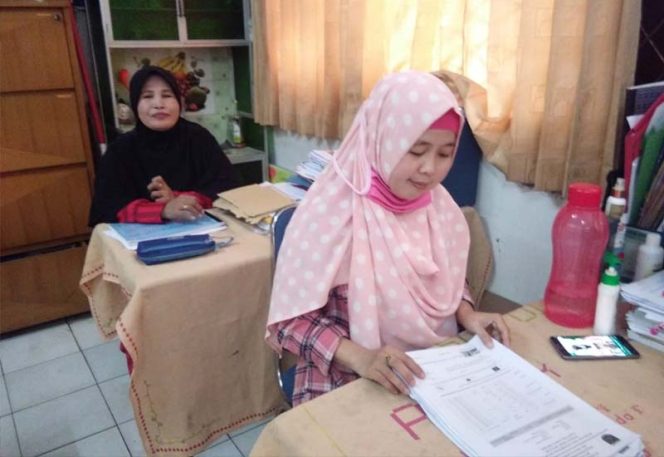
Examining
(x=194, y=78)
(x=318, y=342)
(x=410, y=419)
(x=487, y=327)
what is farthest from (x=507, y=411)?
(x=194, y=78)

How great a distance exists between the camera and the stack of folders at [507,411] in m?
0.70

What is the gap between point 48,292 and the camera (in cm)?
258

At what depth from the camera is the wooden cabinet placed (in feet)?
7.31

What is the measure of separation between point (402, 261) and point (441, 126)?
0.94 ft

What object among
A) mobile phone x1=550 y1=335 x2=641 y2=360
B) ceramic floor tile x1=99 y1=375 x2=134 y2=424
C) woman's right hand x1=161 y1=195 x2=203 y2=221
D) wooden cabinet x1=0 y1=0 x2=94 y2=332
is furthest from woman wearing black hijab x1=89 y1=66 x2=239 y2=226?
mobile phone x1=550 y1=335 x2=641 y2=360

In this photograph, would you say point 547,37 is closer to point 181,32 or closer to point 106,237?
point 106,237

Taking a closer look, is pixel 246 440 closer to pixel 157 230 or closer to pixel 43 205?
pixel 157 230

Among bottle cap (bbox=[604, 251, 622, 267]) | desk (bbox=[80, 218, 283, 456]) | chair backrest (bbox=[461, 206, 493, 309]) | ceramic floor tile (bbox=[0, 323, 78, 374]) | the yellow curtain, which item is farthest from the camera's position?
ceramic floor tile (bbox=[0, 323, 78, 374])

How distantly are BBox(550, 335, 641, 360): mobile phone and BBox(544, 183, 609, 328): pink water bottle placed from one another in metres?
0.07

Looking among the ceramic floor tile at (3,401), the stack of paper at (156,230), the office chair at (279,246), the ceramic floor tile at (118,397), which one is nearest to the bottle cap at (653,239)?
the office chair at (279,246)

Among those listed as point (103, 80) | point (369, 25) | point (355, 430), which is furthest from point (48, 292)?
point (355, 430)

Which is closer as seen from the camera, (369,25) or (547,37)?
(547,37)

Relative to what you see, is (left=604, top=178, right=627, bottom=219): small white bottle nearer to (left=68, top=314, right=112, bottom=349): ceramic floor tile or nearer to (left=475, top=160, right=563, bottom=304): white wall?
(left=475, top=160, right=563, bottom=304): white wall

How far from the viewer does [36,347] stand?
247cm
